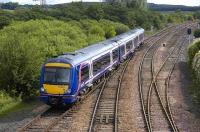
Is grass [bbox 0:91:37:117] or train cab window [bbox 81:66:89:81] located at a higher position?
train cab window [bbox 81:66:89:81]

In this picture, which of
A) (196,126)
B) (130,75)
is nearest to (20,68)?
(130,75)

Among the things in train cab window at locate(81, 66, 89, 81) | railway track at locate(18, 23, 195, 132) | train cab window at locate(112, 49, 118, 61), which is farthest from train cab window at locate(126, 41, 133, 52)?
train cab window at locate(81, 66, 89, 81)

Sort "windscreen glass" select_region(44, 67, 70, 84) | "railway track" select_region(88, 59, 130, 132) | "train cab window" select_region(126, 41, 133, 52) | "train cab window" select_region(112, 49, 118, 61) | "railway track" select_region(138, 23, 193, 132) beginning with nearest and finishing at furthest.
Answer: "railway track" select_region(88, 59, 130, 132)
"railway track" select_region(138, 23, 193, 132)
"windscreen glass" select_region(44, 67, 70, 84)
"train cab window" select_region(112, 49, 118, 61)
"train cab window" select_region(126, 41, 133, 52)

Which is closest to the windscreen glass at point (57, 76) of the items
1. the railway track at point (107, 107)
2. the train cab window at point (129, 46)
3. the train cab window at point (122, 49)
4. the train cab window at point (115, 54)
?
the railway track at point (107, 107)

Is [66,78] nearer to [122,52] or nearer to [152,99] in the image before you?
[152,99]

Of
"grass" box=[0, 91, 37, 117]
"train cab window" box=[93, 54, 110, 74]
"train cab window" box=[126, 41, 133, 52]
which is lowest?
"grass" box=[0, 91, 37, 117]

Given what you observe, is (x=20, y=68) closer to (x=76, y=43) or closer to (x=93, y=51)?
(x=93, y=51)

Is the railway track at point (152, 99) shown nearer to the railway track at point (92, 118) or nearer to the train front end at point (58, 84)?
the railway track at point (92, 118)

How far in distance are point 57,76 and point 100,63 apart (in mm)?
6812

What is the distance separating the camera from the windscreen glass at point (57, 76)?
23.1 meters

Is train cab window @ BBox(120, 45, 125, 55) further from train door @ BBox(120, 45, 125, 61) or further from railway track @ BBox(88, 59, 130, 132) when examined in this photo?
railway track @ BBox(88, 59, 130, 132)

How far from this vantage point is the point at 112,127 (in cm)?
2003

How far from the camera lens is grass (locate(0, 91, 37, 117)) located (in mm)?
24548

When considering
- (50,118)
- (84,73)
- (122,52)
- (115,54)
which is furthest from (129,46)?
(50,118)
